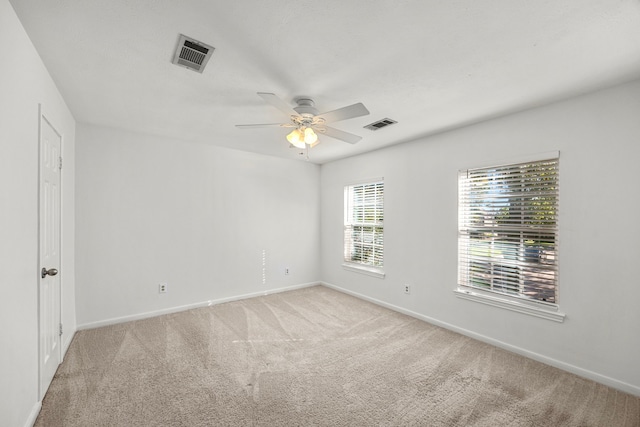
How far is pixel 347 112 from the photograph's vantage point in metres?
2.21

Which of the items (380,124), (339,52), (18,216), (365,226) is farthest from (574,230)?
(18,216)

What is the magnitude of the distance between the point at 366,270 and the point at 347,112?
10.0ft

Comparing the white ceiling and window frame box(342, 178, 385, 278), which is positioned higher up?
the white ceiling

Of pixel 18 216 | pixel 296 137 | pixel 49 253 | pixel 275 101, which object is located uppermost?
pixel 275 101

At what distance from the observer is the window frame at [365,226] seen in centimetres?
450

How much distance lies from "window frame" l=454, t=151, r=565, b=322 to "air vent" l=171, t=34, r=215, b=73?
2.95 metres

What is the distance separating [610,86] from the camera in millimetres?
2361

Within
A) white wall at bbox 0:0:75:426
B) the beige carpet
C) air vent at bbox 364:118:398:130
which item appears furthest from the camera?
air vent at bbox 364:118:398:130

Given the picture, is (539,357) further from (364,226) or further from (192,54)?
(192,54)

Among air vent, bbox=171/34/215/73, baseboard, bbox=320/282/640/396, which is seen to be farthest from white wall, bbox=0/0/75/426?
baseboard, bbox=320/282/640/396

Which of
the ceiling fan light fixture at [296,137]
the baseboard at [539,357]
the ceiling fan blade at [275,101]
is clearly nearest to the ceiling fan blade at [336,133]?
the ceiling fan light fixture at [296,137]

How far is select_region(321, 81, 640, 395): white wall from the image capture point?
7.54 ft

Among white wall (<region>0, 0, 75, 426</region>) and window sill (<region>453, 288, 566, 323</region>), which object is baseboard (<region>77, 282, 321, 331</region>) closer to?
white wall (<region>0, 0, 75, 426</region>)

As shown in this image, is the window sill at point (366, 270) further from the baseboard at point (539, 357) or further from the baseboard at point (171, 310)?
the baseboard at point (171, 310)
